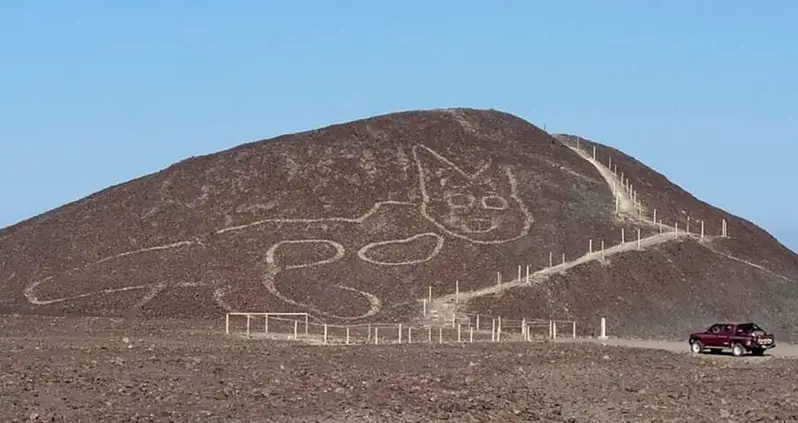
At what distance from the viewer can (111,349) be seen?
135 feet

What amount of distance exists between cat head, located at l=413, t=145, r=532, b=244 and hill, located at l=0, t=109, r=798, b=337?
0.66 feet

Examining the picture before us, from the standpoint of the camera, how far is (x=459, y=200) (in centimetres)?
9138

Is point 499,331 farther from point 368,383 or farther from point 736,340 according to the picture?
point 368,383

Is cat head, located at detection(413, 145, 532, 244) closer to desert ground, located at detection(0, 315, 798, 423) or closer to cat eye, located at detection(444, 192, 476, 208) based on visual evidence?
cat eye, located at detection(444, 192, 476, 208)

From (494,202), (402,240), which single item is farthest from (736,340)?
(494,202)

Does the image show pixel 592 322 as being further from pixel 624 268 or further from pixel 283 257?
pixel 283 257

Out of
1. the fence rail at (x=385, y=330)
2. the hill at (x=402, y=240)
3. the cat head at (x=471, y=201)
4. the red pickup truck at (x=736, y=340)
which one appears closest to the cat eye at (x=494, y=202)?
the cat head at (x=471, y=201)

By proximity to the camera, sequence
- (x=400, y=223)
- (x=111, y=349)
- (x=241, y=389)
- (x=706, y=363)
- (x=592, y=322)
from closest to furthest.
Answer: (x=241, y=389)
(x=111, y=349)
(x=706, y=363)
(x=592, y=322)
(x=400, y=223)

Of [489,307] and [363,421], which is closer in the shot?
[363,421]

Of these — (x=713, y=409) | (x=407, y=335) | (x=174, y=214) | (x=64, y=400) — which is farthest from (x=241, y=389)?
(x=174, y=214)

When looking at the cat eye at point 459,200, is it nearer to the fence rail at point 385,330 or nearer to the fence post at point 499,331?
the fence rail at point 385,330

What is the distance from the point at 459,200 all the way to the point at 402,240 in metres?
8.40

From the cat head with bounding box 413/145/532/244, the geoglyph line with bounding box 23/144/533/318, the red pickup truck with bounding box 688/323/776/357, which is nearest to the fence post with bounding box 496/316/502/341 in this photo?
the geoglyph line with bounding box 23/144/533/318

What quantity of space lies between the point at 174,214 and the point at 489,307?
28147 mm
